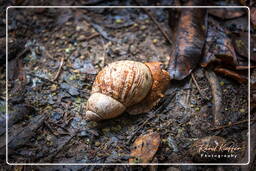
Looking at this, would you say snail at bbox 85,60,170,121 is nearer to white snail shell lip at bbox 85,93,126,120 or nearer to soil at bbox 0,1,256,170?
white snail shell lip at bbox 85,93,126,120

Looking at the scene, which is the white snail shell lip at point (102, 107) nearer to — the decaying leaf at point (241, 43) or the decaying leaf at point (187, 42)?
the decaying leaf at point (187, 42)

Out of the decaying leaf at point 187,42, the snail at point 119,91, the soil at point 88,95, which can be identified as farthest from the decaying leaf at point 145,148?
the decaying leaf at point 187,42

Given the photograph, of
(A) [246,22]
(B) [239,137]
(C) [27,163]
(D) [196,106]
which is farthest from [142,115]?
(A) [246,22]

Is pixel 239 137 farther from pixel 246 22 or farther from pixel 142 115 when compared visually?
pixel 246 22

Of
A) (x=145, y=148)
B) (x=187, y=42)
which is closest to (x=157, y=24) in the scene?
(x=187, y=42)

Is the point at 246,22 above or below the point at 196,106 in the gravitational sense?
above

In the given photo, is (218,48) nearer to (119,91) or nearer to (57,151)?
(119,91)

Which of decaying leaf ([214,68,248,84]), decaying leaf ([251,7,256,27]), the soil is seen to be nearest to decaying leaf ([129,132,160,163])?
the soil
